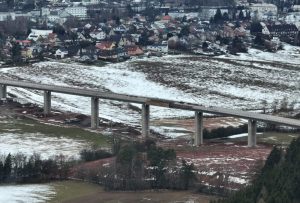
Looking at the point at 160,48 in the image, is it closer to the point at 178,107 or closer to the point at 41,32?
the point at 41,32

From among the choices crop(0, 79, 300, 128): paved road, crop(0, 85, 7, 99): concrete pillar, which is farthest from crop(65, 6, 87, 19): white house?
crop(0, 79, 300, 128): paved road

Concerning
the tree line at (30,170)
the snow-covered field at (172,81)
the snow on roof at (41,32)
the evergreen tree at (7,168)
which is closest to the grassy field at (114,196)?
the tree line at (30,170)

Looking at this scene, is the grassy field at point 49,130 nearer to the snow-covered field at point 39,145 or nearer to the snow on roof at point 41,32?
the snow-covered field at point 39,145

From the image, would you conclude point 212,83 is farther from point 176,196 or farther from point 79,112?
point 176,196

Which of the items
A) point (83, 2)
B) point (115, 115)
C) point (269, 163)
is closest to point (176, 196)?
point (269, 163)

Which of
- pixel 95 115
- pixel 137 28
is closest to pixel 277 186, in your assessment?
pixel 95 115
